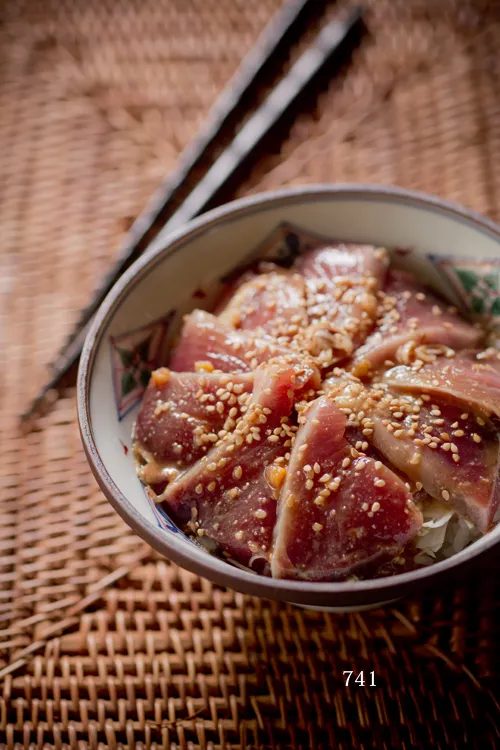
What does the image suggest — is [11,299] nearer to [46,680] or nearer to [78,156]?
[78,156]

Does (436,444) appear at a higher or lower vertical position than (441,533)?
higher

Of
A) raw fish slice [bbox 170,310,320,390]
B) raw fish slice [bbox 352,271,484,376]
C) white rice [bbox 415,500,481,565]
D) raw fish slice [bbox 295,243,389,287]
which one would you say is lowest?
white rice [bbox 415,500,481,565]

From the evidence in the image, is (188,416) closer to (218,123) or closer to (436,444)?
(436,444)

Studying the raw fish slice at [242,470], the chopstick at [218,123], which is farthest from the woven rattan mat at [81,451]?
the raw fish slice at [242,470]

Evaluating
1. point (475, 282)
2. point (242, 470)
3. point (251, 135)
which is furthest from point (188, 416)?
point (251, 135)

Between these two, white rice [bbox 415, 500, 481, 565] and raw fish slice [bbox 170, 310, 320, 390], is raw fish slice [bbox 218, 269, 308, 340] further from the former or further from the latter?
white rice [bbox 415, 500, 481, 565]

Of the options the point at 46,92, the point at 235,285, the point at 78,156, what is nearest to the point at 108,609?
the point at 235,285

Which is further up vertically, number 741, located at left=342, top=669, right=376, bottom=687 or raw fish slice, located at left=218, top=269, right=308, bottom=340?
raw fish slice, located at left=218, top=269, right=308, bottom=340

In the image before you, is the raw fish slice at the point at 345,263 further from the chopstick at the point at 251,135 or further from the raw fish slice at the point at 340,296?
the chopstick at the point at 251,135

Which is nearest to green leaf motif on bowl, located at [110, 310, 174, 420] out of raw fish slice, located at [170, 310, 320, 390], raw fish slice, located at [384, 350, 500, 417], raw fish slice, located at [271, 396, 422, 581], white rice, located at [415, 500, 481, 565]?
raw fish slice, located at [170, 310, 320, 390]
